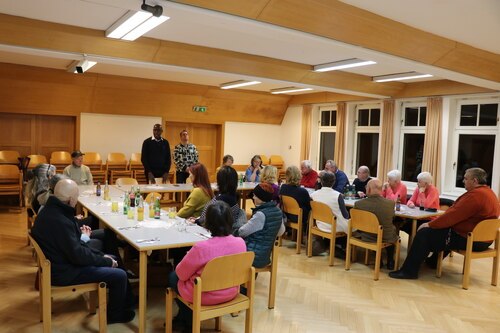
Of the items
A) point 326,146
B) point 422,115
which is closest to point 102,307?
point 422,115

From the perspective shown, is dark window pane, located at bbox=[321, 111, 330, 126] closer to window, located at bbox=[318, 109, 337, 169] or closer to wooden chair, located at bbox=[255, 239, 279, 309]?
window, located at bbox=[318, 109, 337, 169]

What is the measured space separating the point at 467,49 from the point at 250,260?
434 centimetres

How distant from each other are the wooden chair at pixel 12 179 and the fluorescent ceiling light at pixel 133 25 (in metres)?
4.33

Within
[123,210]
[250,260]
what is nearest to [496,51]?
[250,260]

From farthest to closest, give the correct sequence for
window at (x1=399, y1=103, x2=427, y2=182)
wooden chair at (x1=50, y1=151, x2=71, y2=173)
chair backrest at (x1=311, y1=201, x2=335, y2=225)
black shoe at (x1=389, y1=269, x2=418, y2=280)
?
wooden chair at (x1=50, y1=151, x2=71, y2=173)
window at (x1=399, y1=103, x2=427, y2=182)
chair backrest at (x1=311, y1=201, x2=335, y2=225)
black shoe at (x1=389, y1=269, x2=418, y2=280)

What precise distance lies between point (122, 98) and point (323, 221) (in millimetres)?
6337

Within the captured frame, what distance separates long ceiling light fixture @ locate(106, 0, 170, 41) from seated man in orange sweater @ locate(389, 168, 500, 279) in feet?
12.4

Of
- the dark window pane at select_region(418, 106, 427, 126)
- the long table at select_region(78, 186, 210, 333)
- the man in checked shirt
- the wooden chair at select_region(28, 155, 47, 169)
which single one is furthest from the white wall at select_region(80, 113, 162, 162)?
the dark window pane at select_region(418, 106, 427, 126)

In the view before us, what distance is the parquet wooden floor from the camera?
11.7 feet

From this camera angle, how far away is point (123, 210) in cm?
445

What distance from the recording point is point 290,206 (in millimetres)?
5898

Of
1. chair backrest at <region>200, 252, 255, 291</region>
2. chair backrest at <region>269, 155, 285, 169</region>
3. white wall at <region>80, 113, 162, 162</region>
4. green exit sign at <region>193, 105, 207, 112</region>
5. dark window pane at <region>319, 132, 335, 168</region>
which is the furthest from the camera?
chair backrest at <region>269, 155, 285, 169</region>

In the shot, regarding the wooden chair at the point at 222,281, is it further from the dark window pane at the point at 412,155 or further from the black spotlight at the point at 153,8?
the dark window pane at the point at 412,155

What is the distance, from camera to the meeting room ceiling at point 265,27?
3.79 meters
